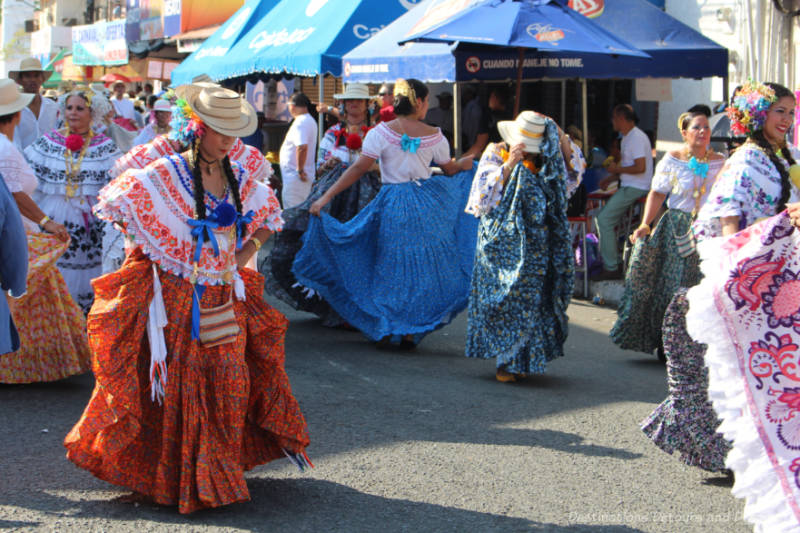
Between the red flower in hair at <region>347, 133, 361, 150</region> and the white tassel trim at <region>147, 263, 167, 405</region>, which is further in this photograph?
the red flower in hair at <region>347, 133, 361, 150</region>

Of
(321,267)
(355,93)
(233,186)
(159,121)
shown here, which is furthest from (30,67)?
(233,186)

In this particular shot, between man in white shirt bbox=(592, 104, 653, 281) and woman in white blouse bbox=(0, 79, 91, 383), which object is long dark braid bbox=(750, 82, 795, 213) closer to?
woman in white blouse bbox=(0, 79, 91, 383)

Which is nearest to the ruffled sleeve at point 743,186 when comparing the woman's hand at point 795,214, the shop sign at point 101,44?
the woman's hand at point 795,214

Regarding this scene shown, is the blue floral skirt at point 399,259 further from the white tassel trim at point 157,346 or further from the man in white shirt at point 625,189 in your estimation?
the white tassel trim at point 157,346

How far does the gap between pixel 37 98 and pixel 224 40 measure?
8114mm

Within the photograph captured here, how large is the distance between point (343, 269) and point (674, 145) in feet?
26.5

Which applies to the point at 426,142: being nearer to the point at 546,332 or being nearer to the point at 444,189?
the point at 444,189

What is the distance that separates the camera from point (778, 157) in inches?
185

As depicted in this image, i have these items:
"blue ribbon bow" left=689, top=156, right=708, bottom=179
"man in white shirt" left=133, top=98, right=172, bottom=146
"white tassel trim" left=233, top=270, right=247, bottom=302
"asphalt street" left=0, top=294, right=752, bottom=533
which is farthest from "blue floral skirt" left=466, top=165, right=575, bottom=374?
"man in white shirt" left=133, top=98, right=172, bottom=146

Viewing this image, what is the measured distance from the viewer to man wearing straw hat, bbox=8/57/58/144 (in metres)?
9.12

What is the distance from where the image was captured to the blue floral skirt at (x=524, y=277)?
668cm

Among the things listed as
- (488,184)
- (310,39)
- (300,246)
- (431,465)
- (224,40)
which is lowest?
(431,465)

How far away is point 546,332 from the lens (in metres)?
6.80

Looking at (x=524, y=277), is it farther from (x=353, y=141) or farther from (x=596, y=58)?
(x=596, y=58)
